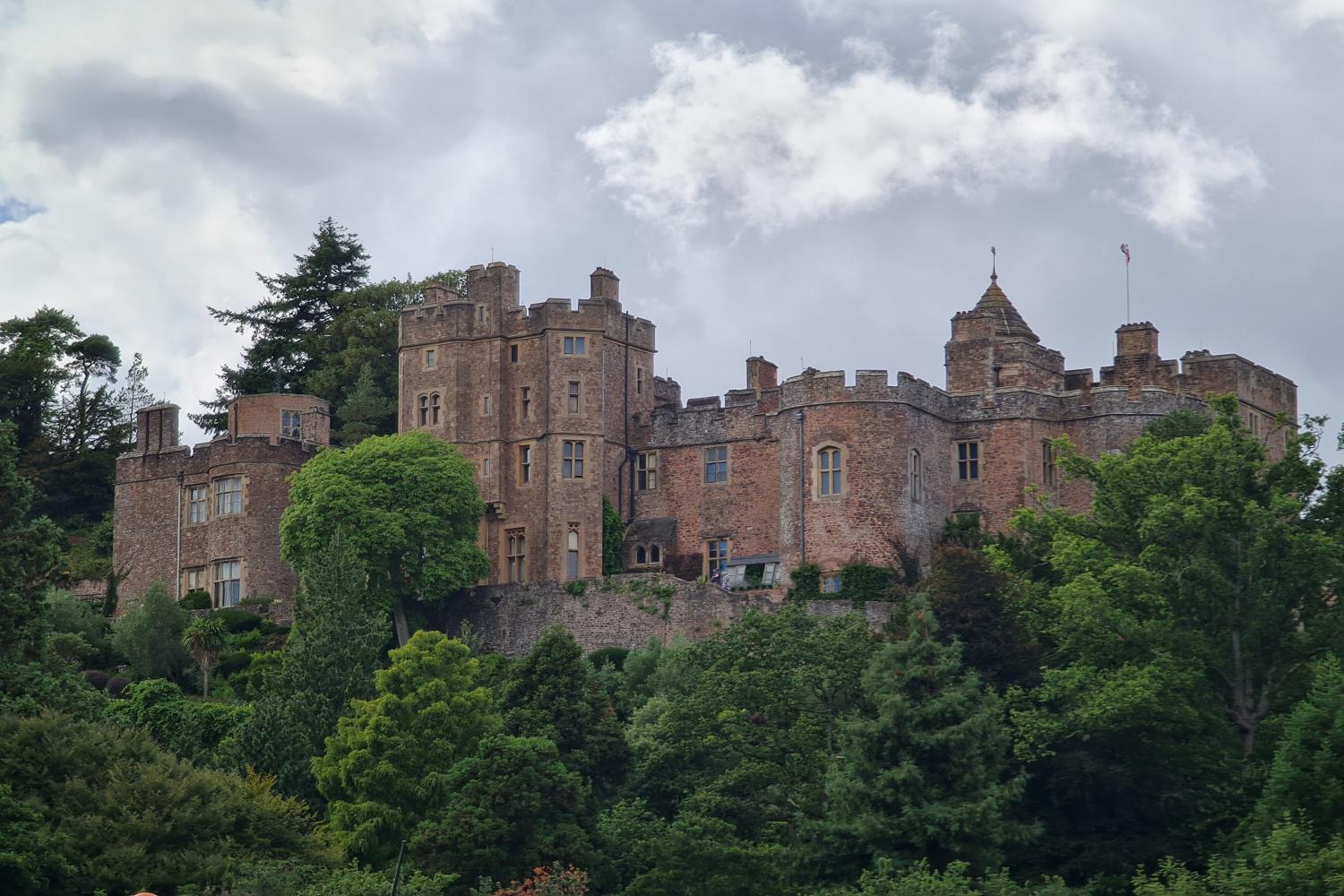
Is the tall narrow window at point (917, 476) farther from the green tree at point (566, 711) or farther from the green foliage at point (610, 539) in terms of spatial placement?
the green tree at point (566, 711)

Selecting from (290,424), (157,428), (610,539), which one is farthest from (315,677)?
(157,428)

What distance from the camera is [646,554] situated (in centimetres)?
7769

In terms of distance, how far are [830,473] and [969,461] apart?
489 cm

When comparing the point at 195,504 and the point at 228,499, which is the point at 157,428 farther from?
the point at 228,499

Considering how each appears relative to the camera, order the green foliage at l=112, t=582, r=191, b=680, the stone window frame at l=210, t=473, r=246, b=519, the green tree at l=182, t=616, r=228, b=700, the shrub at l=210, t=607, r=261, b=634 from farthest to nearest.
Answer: the stone window frame at l=210, t=473, r=246, b=519 < the shrub at l=210, t=607, r=261, b=634 < the green foliage at l=112, t=582, r=191, b=680 < the green tree at l=182, t=616, r=228, b=700

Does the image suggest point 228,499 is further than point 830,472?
Yes

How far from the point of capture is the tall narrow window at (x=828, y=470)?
238ft

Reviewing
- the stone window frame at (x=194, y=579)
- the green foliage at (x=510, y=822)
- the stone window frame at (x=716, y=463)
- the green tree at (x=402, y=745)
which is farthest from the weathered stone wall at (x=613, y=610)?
the green foliage at (x=510, y=822)

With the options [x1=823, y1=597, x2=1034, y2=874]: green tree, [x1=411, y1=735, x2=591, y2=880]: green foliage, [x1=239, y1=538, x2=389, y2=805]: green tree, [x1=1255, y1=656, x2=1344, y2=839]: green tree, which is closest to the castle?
[x1=239, y1=538, x2=389, y2=805]: green tree

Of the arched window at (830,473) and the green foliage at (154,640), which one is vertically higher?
the arched window at (830,473)

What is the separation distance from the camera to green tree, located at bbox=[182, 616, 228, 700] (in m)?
72.7

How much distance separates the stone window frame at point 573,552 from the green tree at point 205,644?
10.1m

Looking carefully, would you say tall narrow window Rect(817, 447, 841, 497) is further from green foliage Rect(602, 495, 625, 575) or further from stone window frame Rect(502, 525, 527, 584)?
stone window frame Rect(502, 525, 527, 584)

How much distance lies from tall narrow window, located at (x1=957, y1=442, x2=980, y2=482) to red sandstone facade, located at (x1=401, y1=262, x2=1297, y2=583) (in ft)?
0.19
